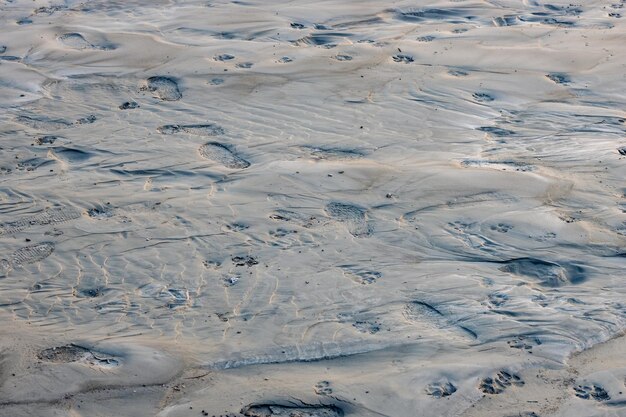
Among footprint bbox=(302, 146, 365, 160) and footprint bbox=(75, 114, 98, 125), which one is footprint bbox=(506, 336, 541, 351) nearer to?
footprint bbox=(302, 146, 365, 160)

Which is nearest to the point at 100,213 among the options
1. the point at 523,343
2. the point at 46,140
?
the point at 46,140

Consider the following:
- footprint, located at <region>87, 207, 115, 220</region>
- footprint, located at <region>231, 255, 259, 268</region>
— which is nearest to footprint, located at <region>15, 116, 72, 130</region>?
footprint, located at <region>87, 207, 115, 220</region>

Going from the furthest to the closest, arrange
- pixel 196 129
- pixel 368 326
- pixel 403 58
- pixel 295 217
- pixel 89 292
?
pixel 403 58, pixel 196 129, pixel 295 217, pixel 89 292, pixel 368 326

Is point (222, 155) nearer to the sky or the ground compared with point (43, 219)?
nearer to the sky

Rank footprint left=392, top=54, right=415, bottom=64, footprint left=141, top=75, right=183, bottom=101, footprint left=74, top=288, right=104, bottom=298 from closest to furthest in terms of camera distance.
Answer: footprint left=74, top=288, right=104, bottom=298
footprint left=141, top=75, right=183, bottom=101
footprint left=392, top=54, right=415, bottom=64

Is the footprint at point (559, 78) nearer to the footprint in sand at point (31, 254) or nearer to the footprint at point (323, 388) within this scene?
the footprint at point (323, 388)

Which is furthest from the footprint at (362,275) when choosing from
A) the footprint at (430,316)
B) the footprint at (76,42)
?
the footprint at (76,42)

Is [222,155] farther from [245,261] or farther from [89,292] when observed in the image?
[89,292]
